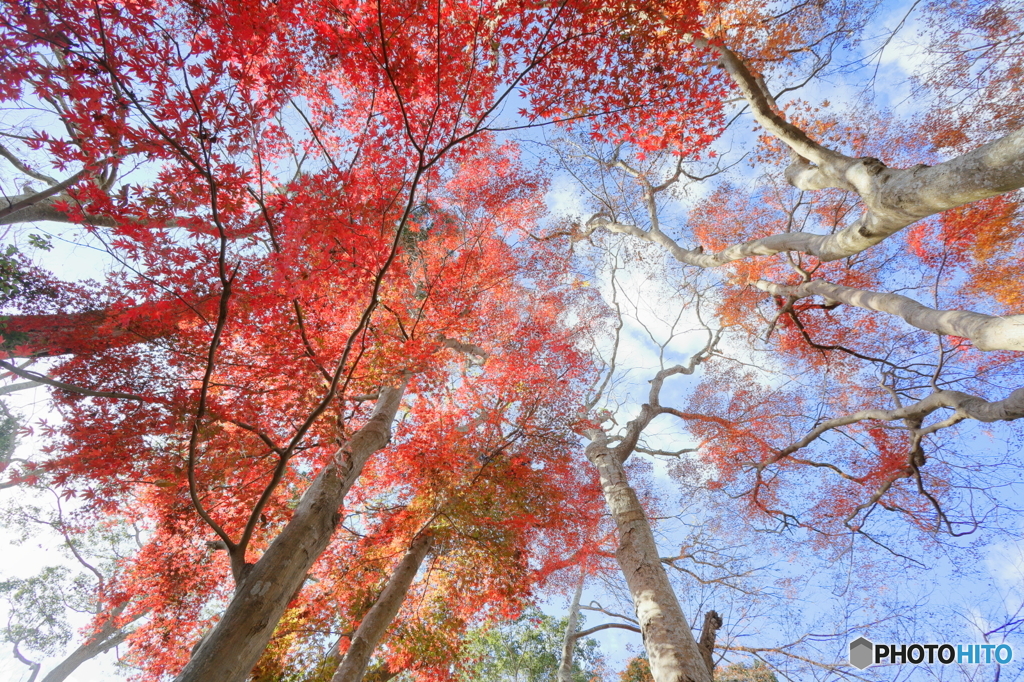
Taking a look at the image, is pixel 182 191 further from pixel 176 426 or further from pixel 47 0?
pixel 176 426

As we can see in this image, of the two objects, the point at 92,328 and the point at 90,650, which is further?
the point at 90,650

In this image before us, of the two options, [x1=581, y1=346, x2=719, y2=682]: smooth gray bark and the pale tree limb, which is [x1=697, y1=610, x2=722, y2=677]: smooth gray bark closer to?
[x1=581, y1=346, x2=719, y2=682]: smooth gray bark

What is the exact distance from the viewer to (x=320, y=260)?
4406mm

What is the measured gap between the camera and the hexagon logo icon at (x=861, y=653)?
596 cm

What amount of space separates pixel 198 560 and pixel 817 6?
13.2 metres

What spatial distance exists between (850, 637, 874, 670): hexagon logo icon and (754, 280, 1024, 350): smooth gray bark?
4.95 metres

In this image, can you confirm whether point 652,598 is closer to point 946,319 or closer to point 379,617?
point 379,617

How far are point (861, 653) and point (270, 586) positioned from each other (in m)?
7.87

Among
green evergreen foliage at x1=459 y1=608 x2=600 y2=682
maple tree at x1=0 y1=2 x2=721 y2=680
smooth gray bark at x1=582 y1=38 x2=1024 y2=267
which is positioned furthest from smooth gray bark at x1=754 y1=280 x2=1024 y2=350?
green evergreen foliage at x1=459 y1=608 x2=600 y2=682

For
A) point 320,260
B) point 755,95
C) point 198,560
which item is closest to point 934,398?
point 755,95

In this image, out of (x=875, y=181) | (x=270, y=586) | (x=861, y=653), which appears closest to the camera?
(x=270, y=586)

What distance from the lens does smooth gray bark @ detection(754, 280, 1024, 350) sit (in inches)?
127

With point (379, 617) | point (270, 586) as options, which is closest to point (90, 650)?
point (379, 617)

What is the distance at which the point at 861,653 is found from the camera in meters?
6.07
